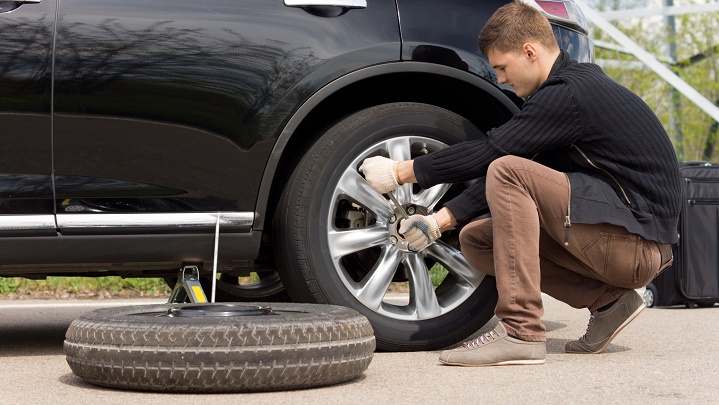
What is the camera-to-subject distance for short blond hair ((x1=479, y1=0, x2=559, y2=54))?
3.52 meters

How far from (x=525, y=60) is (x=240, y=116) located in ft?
3.42

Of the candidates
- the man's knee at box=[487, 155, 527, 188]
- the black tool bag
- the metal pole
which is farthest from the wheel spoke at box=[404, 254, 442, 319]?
the metal pole

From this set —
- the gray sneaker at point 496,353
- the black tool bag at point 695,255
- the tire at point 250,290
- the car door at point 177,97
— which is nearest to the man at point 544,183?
the gray sneaker at point 496,353

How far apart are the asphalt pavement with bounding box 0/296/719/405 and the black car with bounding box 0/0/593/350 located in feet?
1.15

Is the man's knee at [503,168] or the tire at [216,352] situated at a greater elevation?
the man's knee at [503,168]

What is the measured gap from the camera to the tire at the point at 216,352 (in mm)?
2711

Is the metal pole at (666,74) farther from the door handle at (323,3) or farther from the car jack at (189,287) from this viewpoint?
the car jack at (189,287)

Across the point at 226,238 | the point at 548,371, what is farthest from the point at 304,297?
the point at 548,371

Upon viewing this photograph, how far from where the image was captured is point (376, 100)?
3.88 m

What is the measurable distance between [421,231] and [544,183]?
18.5 inches

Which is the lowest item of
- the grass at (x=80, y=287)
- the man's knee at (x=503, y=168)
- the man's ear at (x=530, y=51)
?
the grass at (x=80, y=287)

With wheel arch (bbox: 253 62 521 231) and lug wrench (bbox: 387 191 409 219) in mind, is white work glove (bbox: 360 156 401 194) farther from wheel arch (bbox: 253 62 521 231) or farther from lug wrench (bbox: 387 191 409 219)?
wheel arch (bbox: 253 62 521 231)

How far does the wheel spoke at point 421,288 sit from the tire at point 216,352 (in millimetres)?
795

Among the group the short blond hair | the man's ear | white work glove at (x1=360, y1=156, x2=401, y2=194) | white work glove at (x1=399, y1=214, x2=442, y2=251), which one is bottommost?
white work glove at (x1=399, y1=214, x2=442, y2=251)
